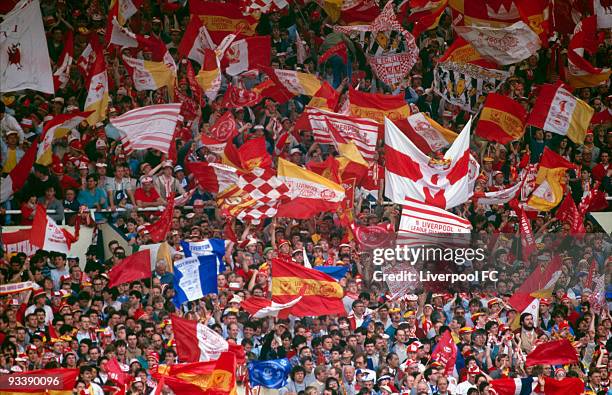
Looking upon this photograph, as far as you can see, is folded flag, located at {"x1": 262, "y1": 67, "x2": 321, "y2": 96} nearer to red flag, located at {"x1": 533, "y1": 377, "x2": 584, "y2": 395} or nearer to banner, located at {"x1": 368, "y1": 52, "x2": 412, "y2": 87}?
banner, located at {"x1": 368, "y1": 52, "x2": 412, "y2": 87}

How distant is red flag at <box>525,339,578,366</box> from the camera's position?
20922mm

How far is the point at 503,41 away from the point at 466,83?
0.96 meters

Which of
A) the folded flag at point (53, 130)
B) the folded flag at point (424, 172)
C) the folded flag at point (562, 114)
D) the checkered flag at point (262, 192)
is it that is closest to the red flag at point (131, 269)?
the checkered flag at point (262, 192)

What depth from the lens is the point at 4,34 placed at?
25.0 meters

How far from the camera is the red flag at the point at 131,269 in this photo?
70.8ft

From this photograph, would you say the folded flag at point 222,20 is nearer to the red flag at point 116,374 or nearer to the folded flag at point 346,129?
the folded flag at point 346,129

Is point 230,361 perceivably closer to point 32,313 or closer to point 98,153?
point 32,313

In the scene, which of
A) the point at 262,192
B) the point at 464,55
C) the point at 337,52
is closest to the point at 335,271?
the point at 262,192

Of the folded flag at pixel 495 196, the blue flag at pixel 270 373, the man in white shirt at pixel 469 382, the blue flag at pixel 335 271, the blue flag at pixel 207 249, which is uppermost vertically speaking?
the blue flag at pixel 207 249

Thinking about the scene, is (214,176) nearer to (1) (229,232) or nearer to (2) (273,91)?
(1) (229,232)

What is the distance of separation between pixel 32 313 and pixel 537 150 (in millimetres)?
8501

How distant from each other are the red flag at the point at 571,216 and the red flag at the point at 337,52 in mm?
4360

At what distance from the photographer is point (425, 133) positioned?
24.5m

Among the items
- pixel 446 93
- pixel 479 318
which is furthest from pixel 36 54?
pixel 479 318
